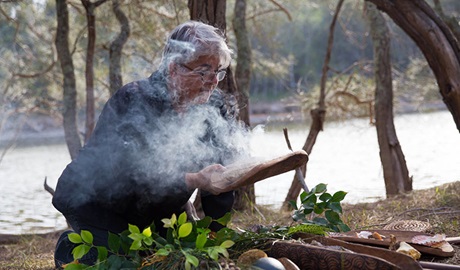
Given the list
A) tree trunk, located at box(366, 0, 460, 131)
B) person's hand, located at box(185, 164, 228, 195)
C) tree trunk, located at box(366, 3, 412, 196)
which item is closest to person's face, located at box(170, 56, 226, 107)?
person's hand, located at box(185, 164, 228, 195)

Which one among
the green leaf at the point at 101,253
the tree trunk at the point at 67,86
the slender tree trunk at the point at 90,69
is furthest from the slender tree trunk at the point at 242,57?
the green leaf at the point at 101,253

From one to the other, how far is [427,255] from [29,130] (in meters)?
21.7

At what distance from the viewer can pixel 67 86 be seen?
683 centimetres

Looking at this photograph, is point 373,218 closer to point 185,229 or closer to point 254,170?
point 254,170

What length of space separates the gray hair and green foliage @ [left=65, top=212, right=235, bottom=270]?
27.5 inches

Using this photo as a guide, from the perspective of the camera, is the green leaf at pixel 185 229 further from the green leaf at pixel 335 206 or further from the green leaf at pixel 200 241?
the green leaf at pixel 335 206

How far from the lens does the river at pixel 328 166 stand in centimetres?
950

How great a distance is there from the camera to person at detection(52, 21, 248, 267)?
2815 millimetres

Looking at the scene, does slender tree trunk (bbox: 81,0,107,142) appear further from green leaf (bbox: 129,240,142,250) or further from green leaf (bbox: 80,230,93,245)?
green leaf (bbox: 129,240,142,250)

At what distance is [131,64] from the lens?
33.0 feet

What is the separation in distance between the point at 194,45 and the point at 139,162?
566 millimetres

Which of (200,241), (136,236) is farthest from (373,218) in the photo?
(136,236)

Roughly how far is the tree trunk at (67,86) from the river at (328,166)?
4.77ft

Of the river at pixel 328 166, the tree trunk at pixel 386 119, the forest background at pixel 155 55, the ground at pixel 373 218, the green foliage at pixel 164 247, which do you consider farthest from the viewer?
the river at pixel 328 166
